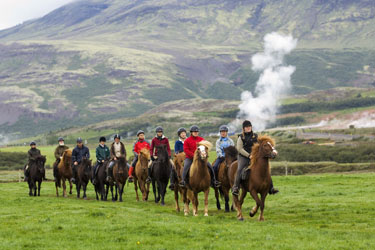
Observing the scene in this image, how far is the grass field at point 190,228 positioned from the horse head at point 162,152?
9.60ft

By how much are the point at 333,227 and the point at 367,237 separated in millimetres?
2750

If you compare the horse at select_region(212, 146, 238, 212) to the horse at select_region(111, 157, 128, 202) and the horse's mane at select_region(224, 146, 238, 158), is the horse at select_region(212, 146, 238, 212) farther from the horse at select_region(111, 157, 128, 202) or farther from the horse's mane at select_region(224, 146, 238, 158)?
the horse at select_region(111, 157, 128, 202)

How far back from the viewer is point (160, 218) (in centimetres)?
2291

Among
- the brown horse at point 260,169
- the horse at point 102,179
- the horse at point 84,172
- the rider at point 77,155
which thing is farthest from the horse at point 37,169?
the brown horse at point 260,169

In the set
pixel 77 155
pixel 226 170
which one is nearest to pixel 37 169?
pixel 77 155

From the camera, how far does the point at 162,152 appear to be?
95.7 ft

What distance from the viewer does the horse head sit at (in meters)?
29.1

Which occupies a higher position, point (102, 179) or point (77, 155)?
point (77, 155)

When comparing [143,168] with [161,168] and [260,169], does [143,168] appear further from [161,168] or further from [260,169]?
[260,169]

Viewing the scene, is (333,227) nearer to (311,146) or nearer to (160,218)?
(160,218)

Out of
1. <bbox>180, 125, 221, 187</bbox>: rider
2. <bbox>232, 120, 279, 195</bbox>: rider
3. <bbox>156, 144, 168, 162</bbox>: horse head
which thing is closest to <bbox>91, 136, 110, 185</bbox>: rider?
<bbox>156, 144, 168, 162</bbox>: horse head

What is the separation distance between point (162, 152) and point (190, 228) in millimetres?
9808

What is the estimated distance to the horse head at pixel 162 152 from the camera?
29091 millimetres

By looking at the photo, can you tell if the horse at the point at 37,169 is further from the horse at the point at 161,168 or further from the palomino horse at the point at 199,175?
the palomino horse at the point at 199,175
